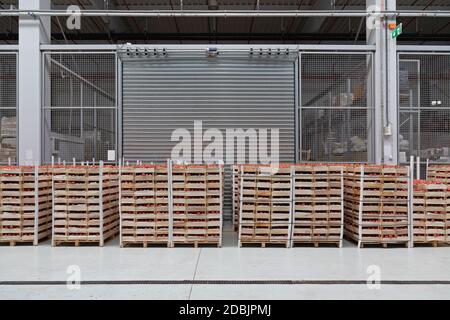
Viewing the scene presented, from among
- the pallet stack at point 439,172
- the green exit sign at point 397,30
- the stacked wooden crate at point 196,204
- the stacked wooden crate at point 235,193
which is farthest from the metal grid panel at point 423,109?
the stacked wooden crate at point 196,204

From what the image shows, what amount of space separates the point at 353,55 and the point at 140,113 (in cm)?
688

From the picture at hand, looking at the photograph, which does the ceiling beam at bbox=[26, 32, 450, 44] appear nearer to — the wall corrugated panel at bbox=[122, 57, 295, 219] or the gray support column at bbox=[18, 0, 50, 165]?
→ the gray support column at bbox=[18, 0, 50, 165]

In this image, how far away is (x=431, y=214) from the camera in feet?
27.3

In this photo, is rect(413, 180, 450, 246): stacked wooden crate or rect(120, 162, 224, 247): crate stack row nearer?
rect(120, 162, 224, 247): crate stack row

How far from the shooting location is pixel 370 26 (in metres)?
12.0

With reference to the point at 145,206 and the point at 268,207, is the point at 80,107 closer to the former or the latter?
the point at 145,206

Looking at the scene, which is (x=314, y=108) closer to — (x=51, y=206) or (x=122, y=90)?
(x=122, y=90)

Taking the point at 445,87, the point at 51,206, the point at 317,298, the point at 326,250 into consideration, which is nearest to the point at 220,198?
the point at 326,250

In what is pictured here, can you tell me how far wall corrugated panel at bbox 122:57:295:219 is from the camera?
11812 mm

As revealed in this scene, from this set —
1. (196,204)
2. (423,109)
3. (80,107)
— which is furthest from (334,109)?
(80,107)

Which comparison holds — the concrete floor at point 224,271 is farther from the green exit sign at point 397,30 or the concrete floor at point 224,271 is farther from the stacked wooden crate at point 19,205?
the green exit sign at point 397,30

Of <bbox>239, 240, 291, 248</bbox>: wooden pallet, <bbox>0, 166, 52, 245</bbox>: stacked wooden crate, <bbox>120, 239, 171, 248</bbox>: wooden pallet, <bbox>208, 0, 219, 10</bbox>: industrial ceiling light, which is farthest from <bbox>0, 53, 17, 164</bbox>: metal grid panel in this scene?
<bbox>239, 240, 291, 248</bbox>: wooden pallet

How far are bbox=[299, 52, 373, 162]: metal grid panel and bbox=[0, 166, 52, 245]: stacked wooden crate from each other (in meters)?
7.32

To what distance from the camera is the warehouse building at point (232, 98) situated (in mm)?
11594
